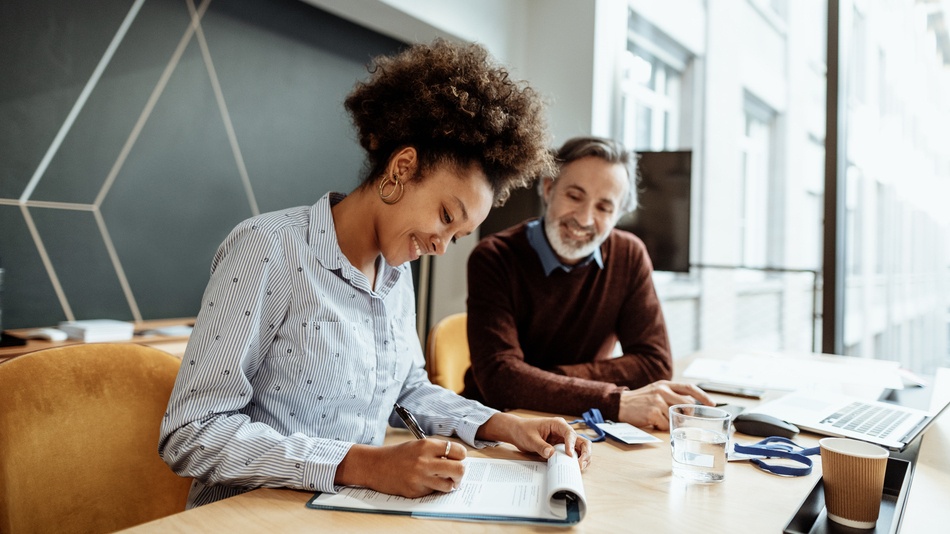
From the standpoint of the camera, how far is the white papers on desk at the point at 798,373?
1.67 metres

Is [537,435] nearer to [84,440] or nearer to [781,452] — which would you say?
[781,452]

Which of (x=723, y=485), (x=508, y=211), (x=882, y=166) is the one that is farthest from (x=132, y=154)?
(x=882, y=166)

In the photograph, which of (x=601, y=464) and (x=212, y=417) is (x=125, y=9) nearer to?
(x=212, y=417)

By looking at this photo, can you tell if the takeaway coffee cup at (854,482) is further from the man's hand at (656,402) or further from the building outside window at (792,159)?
the building outside window at (792,159)

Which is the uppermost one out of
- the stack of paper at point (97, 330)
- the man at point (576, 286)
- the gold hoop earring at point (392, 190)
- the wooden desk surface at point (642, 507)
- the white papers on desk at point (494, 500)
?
the gold hoop earring at point (392, 190)

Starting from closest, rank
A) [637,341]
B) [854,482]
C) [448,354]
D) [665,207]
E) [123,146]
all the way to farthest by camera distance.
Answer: [854,482] → [637,341] → [448,354] → [123,146] → [665,207]

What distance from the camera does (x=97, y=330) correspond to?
84.5 inches

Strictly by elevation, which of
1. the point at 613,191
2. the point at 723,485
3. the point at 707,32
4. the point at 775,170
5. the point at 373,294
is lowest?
the point at 723,485

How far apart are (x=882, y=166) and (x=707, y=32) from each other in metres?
1.76

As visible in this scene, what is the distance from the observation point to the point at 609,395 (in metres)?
1.33

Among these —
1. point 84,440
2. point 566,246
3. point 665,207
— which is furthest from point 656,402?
point 665,207

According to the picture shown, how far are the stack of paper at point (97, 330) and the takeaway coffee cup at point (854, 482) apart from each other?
2.11 m

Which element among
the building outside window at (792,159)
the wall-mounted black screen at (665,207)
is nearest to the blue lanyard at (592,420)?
the building outside window at (792,159)

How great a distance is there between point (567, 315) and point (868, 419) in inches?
31.1
